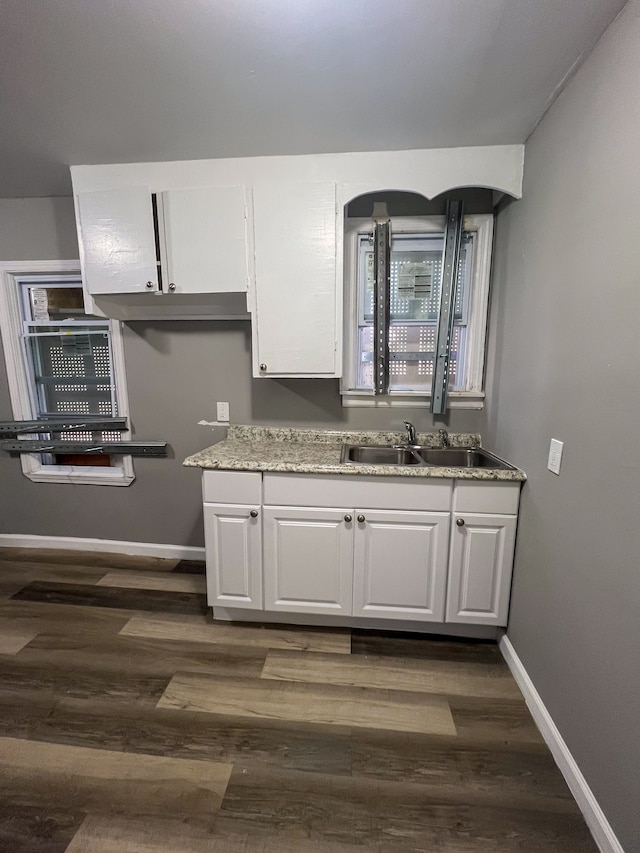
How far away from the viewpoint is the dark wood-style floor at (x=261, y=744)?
1.06 m

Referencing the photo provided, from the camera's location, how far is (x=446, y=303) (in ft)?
6.55

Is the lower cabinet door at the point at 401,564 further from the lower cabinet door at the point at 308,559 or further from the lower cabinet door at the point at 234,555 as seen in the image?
the lower cabinet door at the point at 234,555

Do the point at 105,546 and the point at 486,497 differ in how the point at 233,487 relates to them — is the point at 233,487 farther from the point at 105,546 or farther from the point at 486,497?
the point at 105,546

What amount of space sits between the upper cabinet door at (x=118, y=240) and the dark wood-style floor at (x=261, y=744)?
1839 mm

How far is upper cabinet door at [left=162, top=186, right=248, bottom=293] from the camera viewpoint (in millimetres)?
1749

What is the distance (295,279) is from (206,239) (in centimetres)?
49

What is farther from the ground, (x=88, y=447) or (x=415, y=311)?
(x=415, y=311)

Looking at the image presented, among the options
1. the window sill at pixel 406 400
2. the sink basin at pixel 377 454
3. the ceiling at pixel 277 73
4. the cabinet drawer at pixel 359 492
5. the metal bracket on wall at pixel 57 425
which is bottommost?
the cabinet drawer at pixel 359 492

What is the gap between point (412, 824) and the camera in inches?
42.5

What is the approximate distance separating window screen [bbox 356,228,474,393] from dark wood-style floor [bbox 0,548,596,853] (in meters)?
1.48

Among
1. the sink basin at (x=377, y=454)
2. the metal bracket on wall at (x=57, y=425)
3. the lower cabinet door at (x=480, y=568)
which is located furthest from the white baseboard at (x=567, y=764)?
the metal bracket on wall at (x=57, y=425)

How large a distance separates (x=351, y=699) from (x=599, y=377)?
5.10 feet

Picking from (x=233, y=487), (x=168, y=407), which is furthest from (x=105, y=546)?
(x=233, y=487)

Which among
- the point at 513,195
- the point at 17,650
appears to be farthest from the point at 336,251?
the point at 17,650
